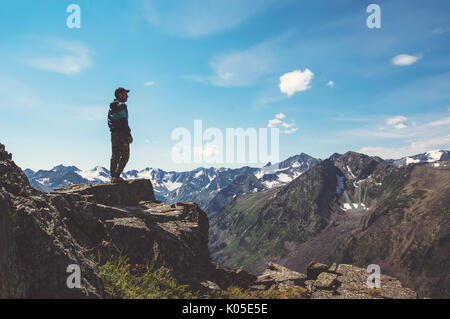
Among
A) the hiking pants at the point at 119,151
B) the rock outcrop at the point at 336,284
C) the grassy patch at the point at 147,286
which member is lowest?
the rock outcrop at the point at 336,284

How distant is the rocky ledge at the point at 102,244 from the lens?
730 centimetres

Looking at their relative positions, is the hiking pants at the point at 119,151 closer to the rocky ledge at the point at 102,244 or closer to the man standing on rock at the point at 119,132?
the man standing on rock at the point at 119,132

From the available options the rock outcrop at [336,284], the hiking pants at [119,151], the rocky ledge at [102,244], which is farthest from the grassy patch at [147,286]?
the hiking pants at [119,151]

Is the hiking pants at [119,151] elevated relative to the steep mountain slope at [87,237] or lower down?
elevated

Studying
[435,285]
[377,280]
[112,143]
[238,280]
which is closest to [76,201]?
[112,143]

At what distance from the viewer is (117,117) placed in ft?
55.6

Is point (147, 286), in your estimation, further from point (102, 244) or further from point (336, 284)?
point (336, 284)

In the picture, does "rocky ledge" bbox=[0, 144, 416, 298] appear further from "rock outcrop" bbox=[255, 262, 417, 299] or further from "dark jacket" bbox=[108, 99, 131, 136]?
"dark jacket" bbox=[108, 99, 131, 136]

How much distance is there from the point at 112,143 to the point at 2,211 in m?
10.6

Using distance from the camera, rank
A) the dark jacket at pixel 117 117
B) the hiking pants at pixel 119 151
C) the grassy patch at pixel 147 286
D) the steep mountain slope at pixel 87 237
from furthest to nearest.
→ the hiking pants at pixel 119 151, the dark jacket at pixel 117 117, the grassy patch at pixel 147 286, the steep mountain slope at pixel 87 237
